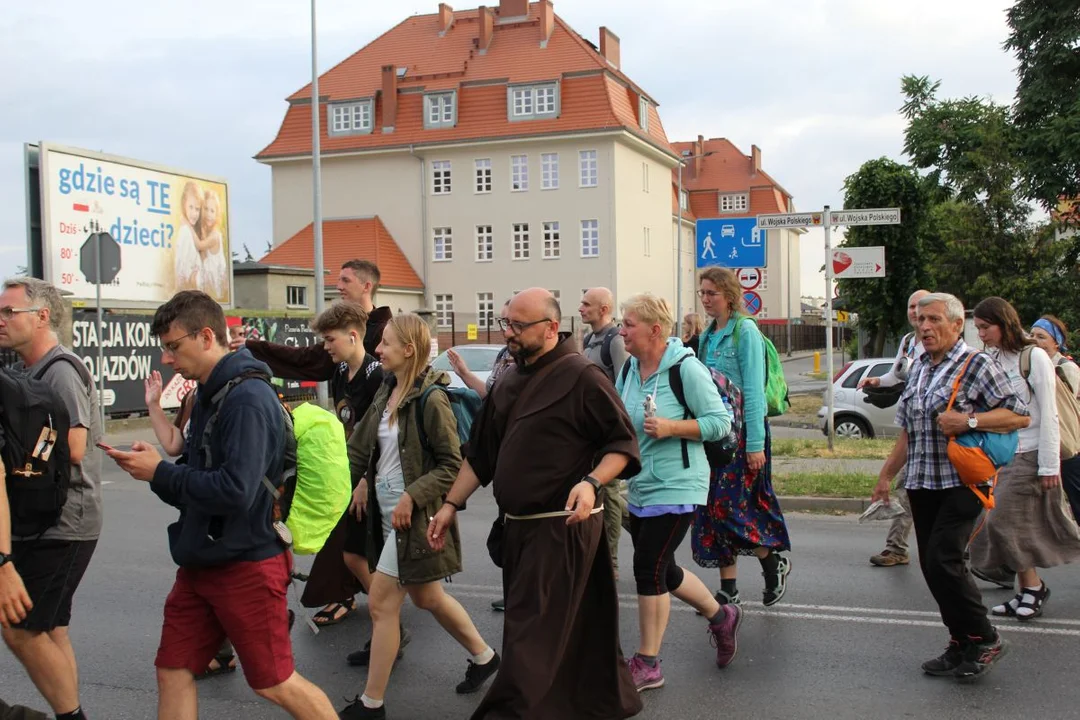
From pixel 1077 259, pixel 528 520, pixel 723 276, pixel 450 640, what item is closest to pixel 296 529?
pixel 528 520

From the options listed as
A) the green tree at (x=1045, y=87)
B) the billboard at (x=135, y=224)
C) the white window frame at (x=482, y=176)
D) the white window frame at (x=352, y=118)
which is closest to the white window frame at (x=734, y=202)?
the white window frame at (x=482, y=176)

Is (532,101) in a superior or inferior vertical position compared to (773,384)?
superior

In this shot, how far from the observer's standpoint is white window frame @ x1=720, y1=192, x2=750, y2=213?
8281cm

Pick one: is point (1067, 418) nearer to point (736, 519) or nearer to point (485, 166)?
point (736, 519)

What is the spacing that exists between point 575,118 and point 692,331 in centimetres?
4366

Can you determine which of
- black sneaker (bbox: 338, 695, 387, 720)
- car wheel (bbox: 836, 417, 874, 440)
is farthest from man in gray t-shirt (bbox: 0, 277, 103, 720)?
car wheel (bbox: 836, 417, 874, 440)

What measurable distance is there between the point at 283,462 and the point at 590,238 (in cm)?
4969

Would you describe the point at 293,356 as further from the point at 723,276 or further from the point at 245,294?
the point at 245,294

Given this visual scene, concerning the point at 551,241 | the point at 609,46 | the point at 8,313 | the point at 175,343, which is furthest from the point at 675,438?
the point at 609,46

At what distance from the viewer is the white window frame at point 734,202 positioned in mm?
82812

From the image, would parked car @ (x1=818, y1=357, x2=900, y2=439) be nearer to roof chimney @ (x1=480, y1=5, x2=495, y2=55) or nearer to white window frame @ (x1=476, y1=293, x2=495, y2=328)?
white window frame @ (x1=476, y1=293, x2=495, y2=328)

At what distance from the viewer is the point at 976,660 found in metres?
5.21

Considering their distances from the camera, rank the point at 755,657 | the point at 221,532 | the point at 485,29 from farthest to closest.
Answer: the point at 485,29, the point at 755,657, the point at 221,532

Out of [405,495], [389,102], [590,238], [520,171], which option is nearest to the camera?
[405,495]
